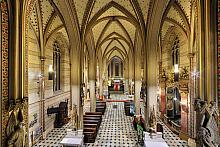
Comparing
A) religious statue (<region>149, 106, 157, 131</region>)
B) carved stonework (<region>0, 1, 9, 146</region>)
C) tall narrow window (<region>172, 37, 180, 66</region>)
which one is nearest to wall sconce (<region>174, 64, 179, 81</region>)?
tall narrow window (<region>172, 37, 180, 66</region>)

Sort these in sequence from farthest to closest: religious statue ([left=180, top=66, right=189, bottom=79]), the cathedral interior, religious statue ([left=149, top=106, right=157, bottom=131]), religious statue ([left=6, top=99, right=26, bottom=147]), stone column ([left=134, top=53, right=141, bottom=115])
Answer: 1. stone column ([left=134, top=53, right=141, bottom=115])
2. religious statue ([left=180, top=66, right=189, bottom=79])
3. religious statue ([left=149, top=106, right=157, bottom=131])
4. religious statue ([left=6, top=99, right=26, bottom=147])
5. the cathedral interior

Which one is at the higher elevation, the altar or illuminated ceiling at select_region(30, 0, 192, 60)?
illuminated ceiling at select_region(30, 0, 192, 60)

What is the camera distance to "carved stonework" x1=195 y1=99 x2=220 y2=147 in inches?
124

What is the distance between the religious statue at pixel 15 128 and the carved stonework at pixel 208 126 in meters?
3.80

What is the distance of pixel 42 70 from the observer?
9.65m

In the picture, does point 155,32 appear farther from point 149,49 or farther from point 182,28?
point 182,28

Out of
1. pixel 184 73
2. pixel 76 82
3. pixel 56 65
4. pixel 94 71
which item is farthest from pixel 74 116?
pixel 184 73

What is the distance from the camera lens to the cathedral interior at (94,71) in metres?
3.49

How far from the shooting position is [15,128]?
373cm

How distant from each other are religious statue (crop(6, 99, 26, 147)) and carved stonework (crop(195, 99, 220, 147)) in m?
3.80

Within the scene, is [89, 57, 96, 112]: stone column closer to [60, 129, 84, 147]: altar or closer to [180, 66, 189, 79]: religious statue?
[60, 129, 84, 147]: altar

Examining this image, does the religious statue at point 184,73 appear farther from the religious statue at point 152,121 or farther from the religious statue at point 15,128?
the religious statue at point 15,128

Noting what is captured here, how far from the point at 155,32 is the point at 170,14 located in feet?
6.62

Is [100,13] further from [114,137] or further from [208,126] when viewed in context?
[208,126]
